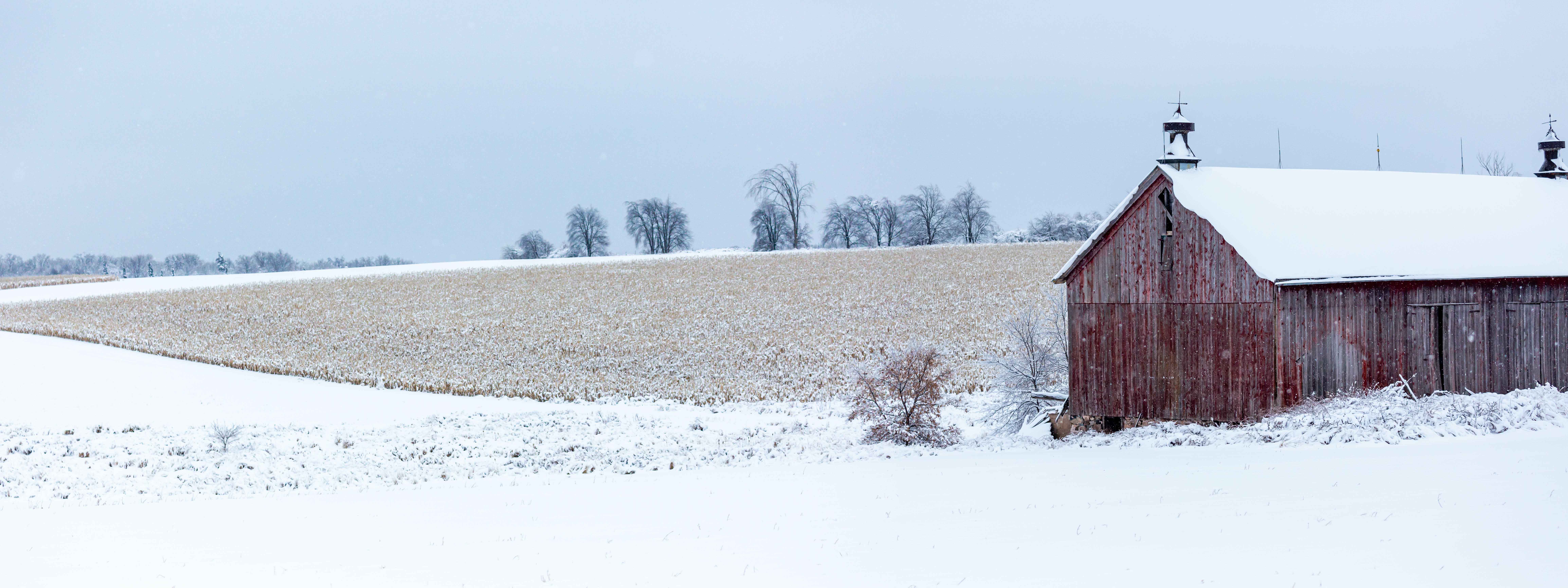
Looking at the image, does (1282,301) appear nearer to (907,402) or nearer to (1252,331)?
(1252,331)

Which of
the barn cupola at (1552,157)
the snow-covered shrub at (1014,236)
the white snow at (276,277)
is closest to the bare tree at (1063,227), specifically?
the snow-covered shrub at (1014,236)

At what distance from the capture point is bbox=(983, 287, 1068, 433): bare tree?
19.3 meters

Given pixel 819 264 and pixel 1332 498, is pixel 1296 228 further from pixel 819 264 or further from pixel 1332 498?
pixel 819 264

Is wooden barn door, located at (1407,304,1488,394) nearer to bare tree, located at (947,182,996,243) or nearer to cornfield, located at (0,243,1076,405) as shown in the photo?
cornfield, located at (0,243,1076,405)

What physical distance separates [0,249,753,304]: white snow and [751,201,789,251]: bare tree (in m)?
22.5

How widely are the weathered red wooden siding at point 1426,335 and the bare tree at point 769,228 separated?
7930 cm

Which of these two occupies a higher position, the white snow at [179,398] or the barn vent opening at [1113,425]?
the white snow at [179,398]

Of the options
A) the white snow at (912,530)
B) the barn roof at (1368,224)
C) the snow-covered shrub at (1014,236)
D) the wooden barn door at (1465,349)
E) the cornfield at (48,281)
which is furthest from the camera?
the snow-covered shrub at (1014,236)

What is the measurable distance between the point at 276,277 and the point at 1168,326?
56.9 meters

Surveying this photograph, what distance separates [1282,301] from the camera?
16281 mm

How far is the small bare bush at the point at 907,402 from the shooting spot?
18.0 metres

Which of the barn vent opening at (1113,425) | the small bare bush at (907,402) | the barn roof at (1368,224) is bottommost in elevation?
the barn vent opening at (1113,425)

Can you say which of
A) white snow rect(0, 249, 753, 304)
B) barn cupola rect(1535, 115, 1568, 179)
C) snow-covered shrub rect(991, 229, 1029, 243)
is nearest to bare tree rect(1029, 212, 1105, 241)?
snow-covered shrub rect(991, 229, 1029, 243)

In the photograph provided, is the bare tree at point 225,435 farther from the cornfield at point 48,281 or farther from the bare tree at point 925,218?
the bare tree at point 925,218
